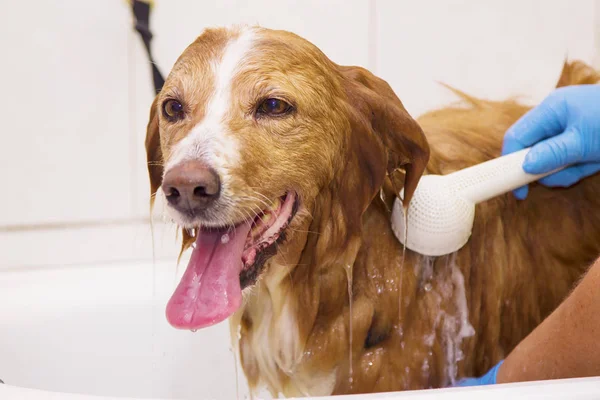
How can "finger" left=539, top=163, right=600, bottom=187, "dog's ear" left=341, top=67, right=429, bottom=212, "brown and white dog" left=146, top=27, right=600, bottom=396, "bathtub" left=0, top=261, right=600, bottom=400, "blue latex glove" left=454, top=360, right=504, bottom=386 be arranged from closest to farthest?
"brown and white dog" left=146, top=27, right=600, bottom=396 < "dog's ear" left=341, top=67, right=429, bottom=212 < "blue latex glove" left=454, top=360, right=504, bottom=386 < "finger" left=539, top=163, right=600, bottom=187 < "bathtub" left=0, top=261, right=600, bottom=400

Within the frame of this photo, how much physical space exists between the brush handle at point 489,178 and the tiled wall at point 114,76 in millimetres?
526

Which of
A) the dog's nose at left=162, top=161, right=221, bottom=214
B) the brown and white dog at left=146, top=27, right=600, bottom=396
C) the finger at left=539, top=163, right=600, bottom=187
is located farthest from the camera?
the finger at left=539, top=163, right=600, bottom=187

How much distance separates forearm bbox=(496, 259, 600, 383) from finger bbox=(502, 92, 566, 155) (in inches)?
13.7

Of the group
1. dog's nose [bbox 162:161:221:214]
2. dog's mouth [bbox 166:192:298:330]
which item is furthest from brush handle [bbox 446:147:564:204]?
dog's nose [bbox 162:161:221:214]

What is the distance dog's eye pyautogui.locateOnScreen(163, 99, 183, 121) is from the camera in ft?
3.48

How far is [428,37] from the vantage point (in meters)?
1.93

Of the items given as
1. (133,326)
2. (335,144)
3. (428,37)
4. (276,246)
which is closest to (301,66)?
(335,144)

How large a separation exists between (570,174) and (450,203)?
0.30 m

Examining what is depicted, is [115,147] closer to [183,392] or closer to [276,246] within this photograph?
[183,392]

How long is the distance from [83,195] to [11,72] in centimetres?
38

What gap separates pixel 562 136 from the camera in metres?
1.29

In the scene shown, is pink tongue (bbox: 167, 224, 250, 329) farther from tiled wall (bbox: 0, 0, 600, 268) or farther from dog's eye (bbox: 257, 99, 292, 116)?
tiled wall (bbox: 0, 0, 600, 268)

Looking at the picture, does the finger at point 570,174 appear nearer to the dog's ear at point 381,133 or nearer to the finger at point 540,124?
the finger at point 540,124

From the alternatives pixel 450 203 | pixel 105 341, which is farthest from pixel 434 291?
pixel 105 341
